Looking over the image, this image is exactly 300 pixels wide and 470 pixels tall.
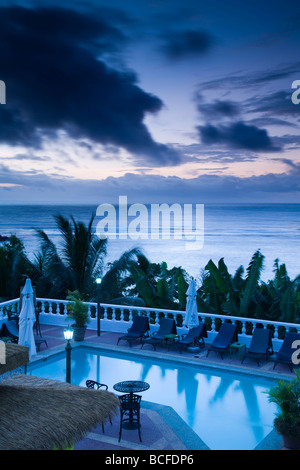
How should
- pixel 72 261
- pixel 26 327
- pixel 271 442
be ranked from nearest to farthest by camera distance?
pixel 271 442 < pixel 26 327 < pixel 72 261

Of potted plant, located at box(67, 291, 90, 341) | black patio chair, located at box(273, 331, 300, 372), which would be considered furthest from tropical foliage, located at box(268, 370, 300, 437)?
potted plant, located at box(67, 291, 90, 341)

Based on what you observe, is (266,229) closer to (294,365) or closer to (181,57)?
(181,57)

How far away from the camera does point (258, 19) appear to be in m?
23.2

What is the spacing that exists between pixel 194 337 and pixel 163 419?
18.3 ft

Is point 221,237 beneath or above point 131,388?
above

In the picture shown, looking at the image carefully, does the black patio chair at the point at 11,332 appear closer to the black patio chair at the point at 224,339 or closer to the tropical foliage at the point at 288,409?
the black patio chair at the point at 224,339

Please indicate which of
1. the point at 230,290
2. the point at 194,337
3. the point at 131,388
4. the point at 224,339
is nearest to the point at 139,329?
the point at 194,337

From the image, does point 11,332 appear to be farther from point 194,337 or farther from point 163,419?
point 163,419

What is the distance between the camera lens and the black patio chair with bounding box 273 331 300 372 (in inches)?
516

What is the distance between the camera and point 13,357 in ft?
21.2

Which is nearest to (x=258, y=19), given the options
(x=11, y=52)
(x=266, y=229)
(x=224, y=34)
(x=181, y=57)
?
(x=224, y=34)

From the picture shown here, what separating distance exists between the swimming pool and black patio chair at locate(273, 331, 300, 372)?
0.82 metres

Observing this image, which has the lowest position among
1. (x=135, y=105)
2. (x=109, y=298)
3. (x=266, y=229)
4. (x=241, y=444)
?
(x=241, y=444)

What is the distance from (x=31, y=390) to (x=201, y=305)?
11549 mm
